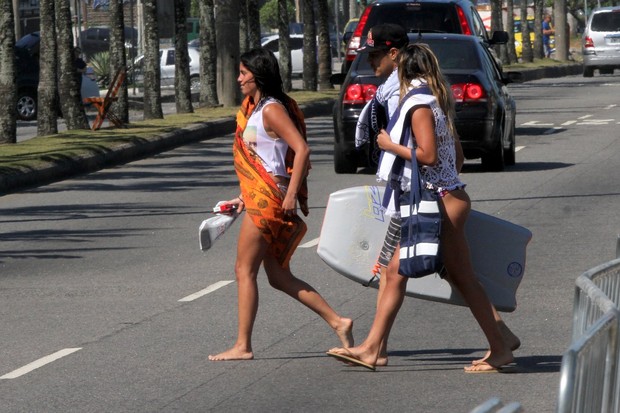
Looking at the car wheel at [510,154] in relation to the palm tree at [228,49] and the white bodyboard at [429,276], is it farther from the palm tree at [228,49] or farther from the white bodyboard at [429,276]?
the palm tree at [228,49]

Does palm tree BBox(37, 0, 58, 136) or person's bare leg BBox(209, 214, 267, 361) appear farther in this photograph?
palm tree BBox(37, 0, 58, 136)

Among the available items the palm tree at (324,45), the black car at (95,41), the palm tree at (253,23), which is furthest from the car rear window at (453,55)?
the black car at (95,41)

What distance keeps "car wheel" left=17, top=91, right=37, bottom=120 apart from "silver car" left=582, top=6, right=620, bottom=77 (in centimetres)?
2032

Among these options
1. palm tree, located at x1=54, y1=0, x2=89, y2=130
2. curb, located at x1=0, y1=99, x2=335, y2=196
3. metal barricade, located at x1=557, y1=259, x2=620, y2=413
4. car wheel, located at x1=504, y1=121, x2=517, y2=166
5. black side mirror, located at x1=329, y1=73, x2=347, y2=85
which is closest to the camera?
metal barricade, located at x1=557, y1=259, x2=620, y2=413

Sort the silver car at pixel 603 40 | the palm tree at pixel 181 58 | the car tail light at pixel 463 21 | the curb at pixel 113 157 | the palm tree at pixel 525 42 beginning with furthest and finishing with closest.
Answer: the palm tree at pixel 525 42 < the silver car at pixel 603 40 < the palm tree at pixel 181 58 < the car tail light at pixel 463 21 < the curb at pixel 113 157

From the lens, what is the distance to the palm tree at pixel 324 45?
1501 inches

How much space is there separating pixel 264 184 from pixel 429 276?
100 cm

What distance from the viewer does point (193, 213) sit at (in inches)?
599

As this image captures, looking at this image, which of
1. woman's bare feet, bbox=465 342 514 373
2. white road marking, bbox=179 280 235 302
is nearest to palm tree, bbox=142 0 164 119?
white road marking, bbox=179 280 235 302

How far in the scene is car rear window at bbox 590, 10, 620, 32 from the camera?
156ft

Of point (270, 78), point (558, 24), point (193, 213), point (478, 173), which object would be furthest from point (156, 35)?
point (558, 24)

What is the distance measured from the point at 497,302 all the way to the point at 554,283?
254 centimetres

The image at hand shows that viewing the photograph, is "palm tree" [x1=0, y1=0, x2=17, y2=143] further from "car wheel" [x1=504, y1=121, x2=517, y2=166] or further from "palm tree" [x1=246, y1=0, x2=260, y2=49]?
"palm tree" [x1=246, y1=0, x2=260, y2=49]

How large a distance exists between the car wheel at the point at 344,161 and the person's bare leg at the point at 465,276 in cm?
1034
